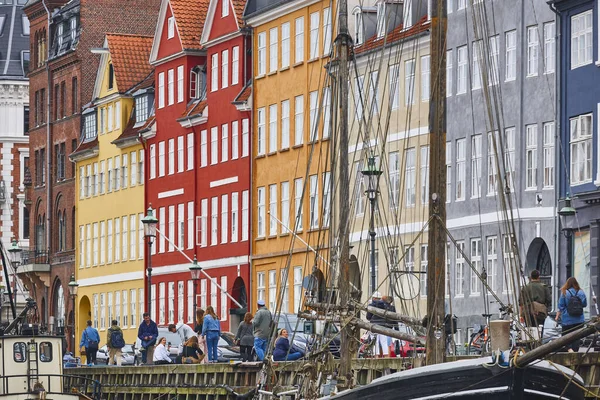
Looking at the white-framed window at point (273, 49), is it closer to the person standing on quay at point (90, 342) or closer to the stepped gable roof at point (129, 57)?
the stepped gable roof at point (129, 57)

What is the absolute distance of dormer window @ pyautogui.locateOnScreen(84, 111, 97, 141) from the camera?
11242 centimetres

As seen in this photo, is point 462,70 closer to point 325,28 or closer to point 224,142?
point 325,28

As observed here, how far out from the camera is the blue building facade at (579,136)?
61.3 meters

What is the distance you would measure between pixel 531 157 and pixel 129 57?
4683 cm

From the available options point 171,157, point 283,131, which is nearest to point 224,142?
point 283,131

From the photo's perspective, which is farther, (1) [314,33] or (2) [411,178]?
(1) [314,33]

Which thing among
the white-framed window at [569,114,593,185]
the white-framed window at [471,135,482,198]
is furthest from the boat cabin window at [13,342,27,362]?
the white-framed window at [471,135,482,198]

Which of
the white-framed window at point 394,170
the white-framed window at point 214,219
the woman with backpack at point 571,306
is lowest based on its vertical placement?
the woman with backpack at point 571,306

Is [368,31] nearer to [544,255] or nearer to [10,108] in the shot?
[544,255]

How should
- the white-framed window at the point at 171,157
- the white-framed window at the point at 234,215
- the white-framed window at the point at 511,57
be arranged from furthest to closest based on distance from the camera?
the white-framed window at the point at 171,157 < the white-framed window at the point at 234,215 < the white-framed window at the point at 511,57

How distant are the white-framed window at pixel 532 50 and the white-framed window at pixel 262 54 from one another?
24.0m

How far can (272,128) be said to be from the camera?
3457 inches

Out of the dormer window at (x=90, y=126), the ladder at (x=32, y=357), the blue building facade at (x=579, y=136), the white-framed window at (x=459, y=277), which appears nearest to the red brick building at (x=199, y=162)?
the dormer window at (x=90, y=126)

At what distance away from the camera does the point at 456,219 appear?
231 ft
